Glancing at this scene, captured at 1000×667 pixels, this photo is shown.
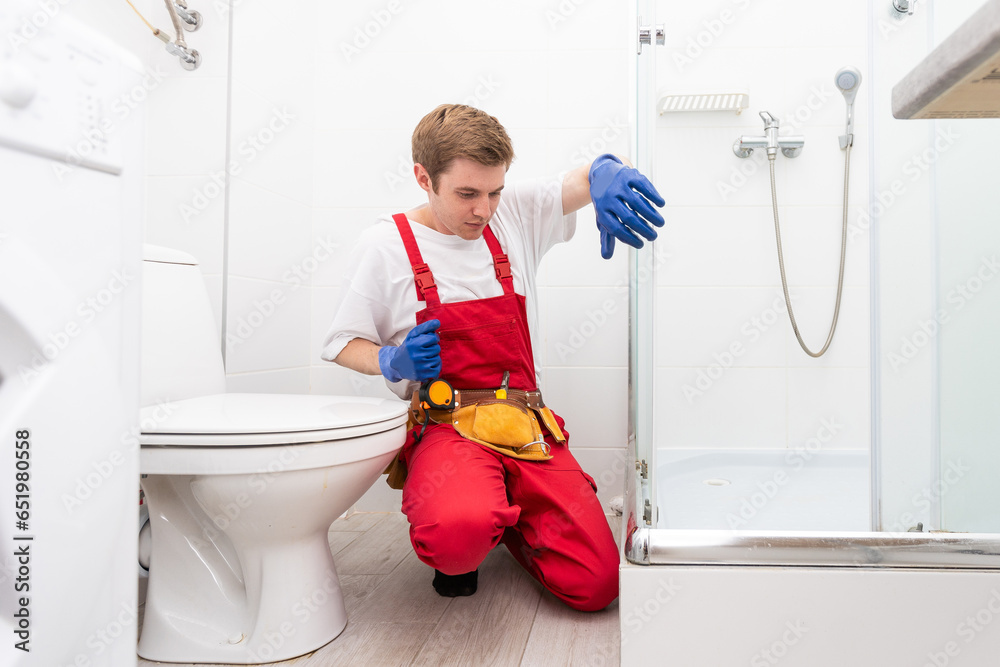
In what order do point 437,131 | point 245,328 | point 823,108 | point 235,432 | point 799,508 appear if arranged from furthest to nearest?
1. point 823,108
2. point 245,328
3. point 437,131
4. point 799,508
5. point 235,432

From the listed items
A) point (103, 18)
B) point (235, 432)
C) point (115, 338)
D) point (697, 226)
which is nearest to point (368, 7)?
point (103, 18)

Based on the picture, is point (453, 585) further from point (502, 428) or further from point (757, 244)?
point (757, 244)

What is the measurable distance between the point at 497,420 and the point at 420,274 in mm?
314

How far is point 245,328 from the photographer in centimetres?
157

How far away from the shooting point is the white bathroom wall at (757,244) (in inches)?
66.1

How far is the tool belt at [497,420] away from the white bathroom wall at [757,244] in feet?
1.72

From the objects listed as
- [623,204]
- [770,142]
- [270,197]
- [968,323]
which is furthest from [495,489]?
[770,142]

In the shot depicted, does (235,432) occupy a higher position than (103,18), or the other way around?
(103,18)

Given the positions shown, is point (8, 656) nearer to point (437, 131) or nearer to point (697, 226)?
point (437, 131)

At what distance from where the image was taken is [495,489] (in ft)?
3.81

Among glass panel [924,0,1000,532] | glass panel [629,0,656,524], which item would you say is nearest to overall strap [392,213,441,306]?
glass panel [629,0,656,524]

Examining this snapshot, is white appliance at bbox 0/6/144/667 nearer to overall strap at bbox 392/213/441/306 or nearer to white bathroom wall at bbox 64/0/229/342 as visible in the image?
overall strap at bbox 392/213/441/306

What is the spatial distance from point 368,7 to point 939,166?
1.50 m

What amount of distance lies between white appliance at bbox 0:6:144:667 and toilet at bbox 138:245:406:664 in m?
0.27
